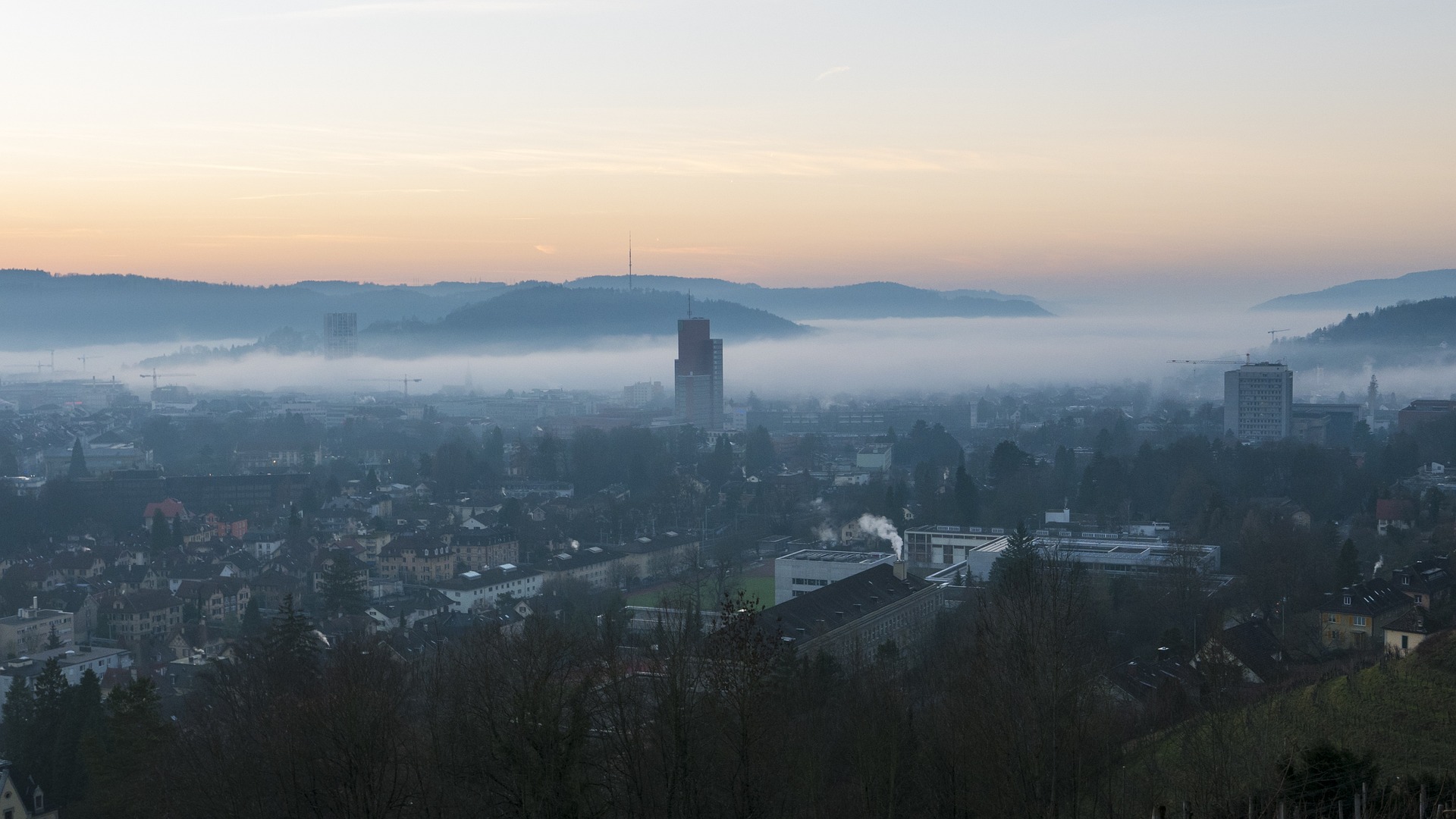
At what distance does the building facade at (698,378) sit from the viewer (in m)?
68.7

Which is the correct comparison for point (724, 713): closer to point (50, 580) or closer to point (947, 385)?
point (50, 580)

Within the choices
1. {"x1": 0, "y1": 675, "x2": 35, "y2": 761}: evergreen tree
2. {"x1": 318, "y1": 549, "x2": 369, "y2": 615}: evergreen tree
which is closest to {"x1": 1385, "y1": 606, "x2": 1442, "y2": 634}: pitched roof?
{"x1": 0, "y1": 675, "x2": 35, "y2": 761}: evergreen tree

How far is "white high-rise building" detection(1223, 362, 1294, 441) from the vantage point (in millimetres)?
48219

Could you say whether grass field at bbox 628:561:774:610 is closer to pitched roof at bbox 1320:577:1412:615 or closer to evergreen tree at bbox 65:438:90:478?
pitched roof at bbox 1320:577:1412:615

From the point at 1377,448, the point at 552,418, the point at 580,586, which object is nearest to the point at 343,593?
the point at 580,586

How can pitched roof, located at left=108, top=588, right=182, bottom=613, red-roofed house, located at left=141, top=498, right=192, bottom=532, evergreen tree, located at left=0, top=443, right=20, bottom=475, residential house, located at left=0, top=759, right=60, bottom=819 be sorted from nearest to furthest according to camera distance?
1. residential house, located at left=0, top=759, right=60, bottom=819
2. pitched roof, located at left=108, top=588, right=182, bottom=613
3. red-roofed house, located at left=141, top=498, right=192, bottom=532
4. evergreen tree, located at left=0, top=443, right=20, bottom=475

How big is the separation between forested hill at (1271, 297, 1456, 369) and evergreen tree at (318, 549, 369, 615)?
69332 mm

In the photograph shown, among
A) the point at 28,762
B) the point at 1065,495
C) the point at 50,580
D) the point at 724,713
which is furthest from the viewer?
the point at 1065,495

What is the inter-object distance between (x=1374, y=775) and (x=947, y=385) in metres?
85.4

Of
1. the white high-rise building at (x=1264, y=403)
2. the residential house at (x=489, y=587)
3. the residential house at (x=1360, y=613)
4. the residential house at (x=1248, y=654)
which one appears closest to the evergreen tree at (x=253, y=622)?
the residential house at (x=489, y=587)

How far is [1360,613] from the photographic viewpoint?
16.4 meters

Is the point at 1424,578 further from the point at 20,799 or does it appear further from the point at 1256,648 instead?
the point at 20,799

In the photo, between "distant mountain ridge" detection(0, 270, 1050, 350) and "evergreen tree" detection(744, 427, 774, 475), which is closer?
"evergreen tree" detection(744, 427, 774, 475)

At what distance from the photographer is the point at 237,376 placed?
10362 centimetres
